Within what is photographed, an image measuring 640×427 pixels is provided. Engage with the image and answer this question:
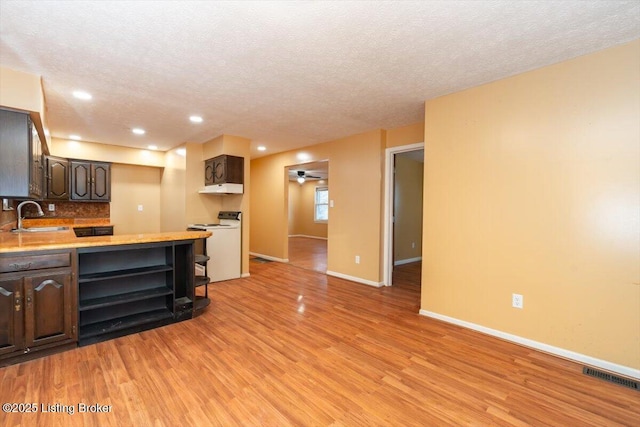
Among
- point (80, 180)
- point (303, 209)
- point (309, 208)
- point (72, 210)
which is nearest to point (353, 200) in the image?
point (80, 180)

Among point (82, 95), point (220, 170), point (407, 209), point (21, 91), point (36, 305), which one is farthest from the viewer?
point (407, 209)

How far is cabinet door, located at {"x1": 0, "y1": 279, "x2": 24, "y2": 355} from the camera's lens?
2215 millimetres

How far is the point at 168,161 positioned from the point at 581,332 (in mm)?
7197

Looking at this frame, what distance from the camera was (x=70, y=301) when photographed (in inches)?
98.3

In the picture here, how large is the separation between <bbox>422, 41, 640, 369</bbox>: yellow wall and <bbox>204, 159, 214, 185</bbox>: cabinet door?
149 inches

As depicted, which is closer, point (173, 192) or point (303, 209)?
point (173, 192)

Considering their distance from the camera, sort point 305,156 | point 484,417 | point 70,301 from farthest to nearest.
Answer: point 305,156 < point 70,301 < point 484,417

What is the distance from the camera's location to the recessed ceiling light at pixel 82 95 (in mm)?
3123

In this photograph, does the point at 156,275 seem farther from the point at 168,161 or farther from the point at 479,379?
the point at 168,161

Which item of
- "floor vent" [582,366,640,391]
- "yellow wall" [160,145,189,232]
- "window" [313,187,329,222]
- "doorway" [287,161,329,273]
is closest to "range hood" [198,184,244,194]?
"yellow wall" [160,145,189,232]

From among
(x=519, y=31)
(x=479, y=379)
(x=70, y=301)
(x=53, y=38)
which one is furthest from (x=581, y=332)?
(x=53, y=38)

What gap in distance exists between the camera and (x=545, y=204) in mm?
2574

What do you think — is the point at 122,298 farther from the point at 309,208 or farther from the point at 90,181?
the point at 309,208

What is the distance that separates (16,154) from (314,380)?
3337 mm
